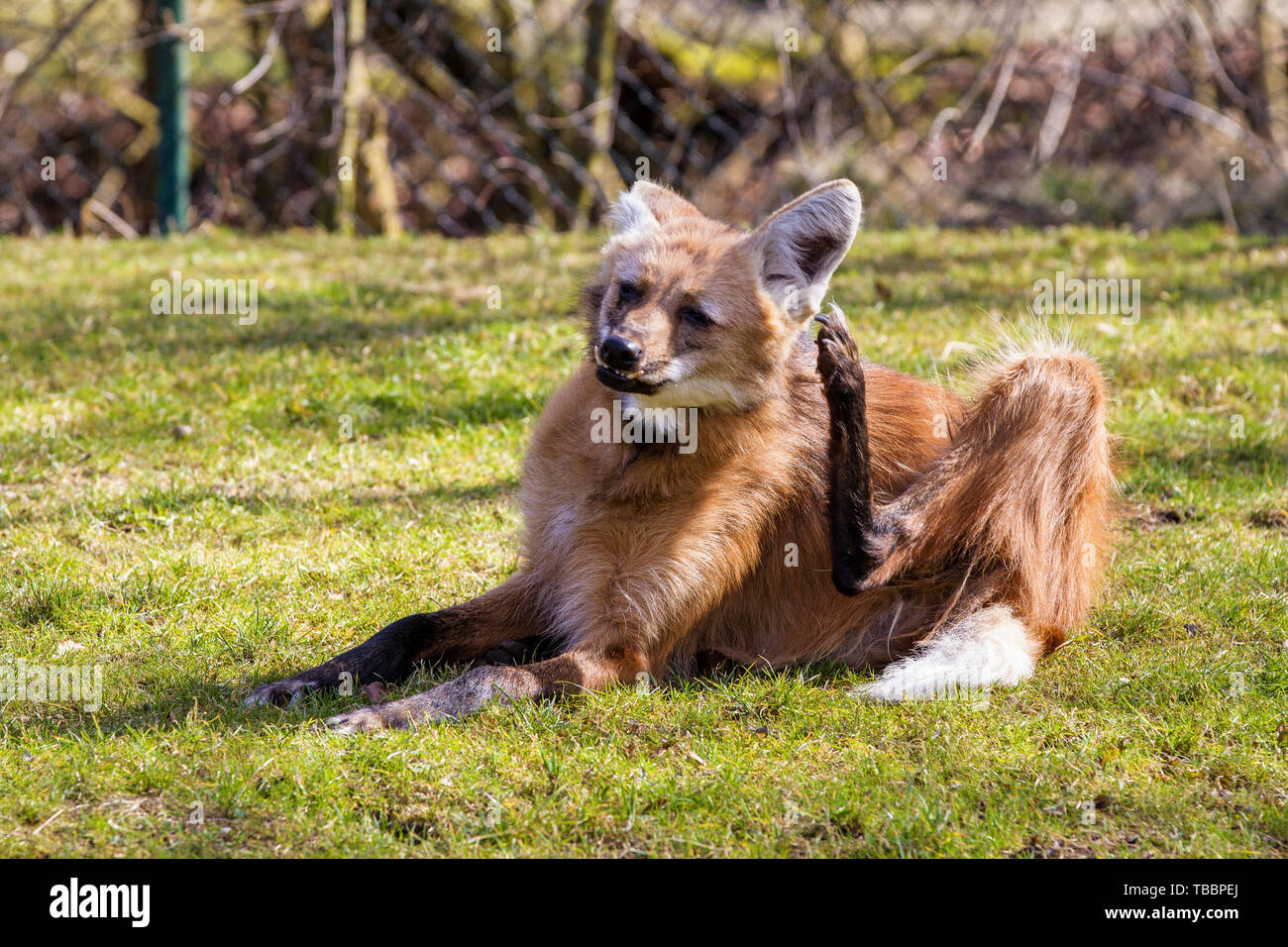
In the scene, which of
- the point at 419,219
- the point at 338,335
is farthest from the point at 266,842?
the point at 419,219

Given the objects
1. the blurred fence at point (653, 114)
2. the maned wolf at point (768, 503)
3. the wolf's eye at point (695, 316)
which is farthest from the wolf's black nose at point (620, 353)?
the blurred fence at point (653, 114)

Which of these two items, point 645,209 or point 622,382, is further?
point 645,209

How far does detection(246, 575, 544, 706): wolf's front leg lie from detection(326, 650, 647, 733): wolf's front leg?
0.20 m

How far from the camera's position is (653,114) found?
968 centimetres

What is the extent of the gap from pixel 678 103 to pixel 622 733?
7.45 m

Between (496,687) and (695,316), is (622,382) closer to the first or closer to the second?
(695,316)

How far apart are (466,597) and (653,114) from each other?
22.1ft

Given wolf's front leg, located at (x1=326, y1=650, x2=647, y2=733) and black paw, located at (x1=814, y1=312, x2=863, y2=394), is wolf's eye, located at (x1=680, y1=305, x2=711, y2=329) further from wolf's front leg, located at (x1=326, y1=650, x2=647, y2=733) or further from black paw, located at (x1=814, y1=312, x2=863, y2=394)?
wolf's front leg, located at (x1=326, y1=650, x2=647, y2=733)

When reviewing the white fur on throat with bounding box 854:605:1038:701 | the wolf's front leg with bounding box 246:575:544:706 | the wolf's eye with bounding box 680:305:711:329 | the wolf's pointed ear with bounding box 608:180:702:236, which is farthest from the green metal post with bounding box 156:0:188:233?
the white fur on throat with bounding box 854:605:1038:701

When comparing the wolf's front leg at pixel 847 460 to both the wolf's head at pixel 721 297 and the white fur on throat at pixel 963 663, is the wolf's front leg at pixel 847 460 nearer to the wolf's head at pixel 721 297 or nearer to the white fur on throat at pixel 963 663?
the wolf's head at pixel 721 297

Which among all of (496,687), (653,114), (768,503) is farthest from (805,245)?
(653,114)

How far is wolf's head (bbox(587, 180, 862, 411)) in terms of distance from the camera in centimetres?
314

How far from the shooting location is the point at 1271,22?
9180mm

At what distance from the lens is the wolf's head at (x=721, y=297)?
10.3 feet
